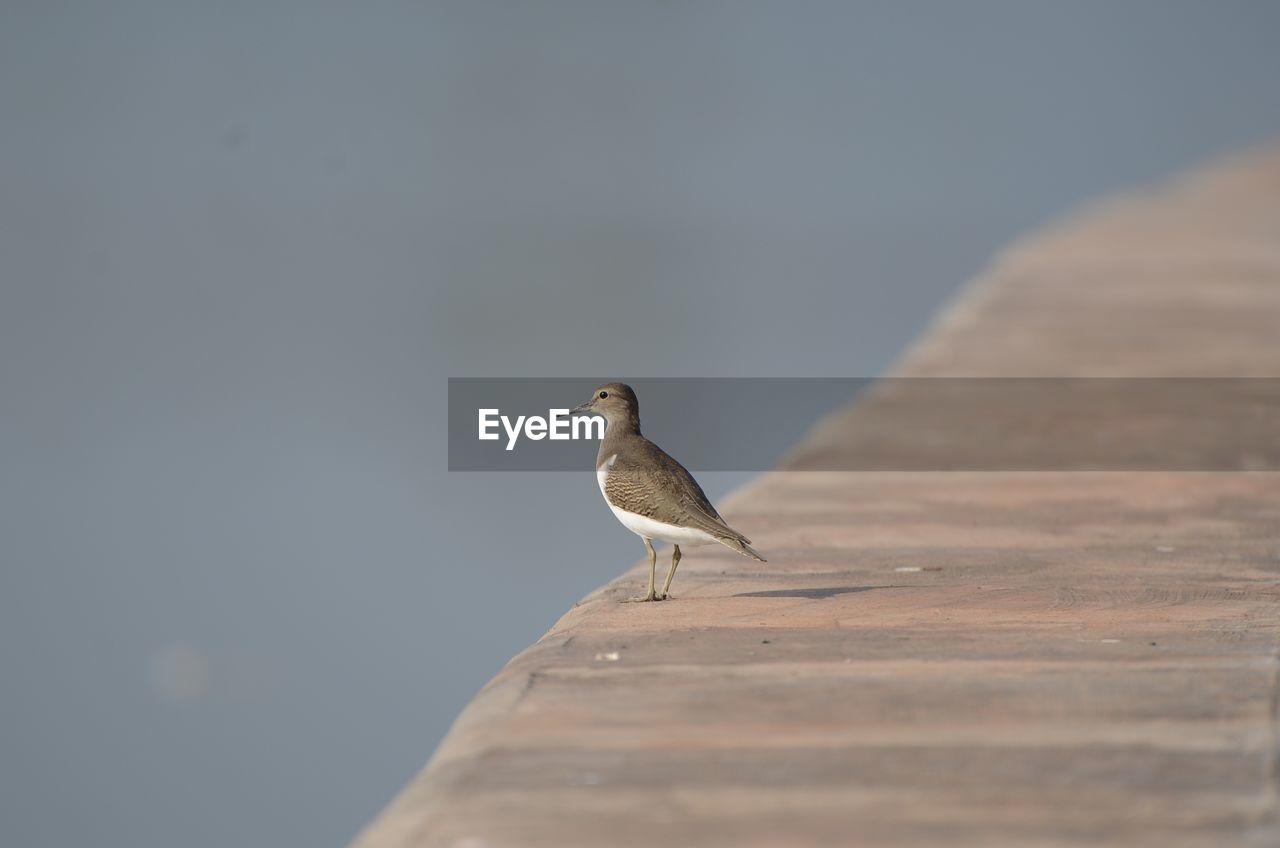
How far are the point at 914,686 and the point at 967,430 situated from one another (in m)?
5.95

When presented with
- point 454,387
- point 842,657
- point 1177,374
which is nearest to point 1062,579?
point 842,657

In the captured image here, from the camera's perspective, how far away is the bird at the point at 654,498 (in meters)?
6.60

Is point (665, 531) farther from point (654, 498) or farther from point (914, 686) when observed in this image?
point (914, 686)

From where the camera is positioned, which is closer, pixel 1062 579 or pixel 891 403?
pixel 1062 579

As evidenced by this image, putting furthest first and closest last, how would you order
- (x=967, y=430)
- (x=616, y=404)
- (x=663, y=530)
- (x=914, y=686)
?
(x=967, y=430) → (x=616, y=404) → (x=663, y=530) → (x=914, y=686)

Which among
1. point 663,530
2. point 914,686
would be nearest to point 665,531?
point 663,530

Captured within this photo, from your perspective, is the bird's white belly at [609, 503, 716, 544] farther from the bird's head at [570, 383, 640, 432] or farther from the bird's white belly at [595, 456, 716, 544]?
the bird's head at [570, 383, 640, 432]

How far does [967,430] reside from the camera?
37.3 ft

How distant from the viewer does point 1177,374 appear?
1330cm

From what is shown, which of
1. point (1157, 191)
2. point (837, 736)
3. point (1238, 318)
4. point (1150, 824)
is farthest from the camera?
point (1157, 191)

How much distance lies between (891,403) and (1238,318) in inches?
193

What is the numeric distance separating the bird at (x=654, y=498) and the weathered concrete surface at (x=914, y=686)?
0.85ft

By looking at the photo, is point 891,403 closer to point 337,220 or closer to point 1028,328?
point 1028,328

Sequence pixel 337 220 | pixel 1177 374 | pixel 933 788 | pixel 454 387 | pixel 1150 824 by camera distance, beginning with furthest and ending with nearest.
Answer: pixel 337 220
pixel 454 387
pixel 1177 374
pixel 933 788
pixel 1150 824
